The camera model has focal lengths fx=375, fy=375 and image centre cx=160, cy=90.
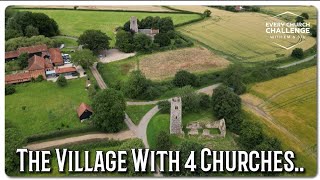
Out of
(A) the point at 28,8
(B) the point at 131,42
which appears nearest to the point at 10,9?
(A) the point at 28,8

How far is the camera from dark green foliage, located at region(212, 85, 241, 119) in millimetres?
28870

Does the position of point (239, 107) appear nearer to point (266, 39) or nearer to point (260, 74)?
point (260, 74)

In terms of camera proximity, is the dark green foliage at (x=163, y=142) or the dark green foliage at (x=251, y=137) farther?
the dark green foliage at (x=251, y=137)

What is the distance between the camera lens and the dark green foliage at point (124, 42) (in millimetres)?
42125

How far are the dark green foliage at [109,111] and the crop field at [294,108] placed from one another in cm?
1117

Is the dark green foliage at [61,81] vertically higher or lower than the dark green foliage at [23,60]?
lower

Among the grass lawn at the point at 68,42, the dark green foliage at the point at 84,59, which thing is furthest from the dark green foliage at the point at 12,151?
the grass lawn at the point at 68,42

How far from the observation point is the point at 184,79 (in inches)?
1351

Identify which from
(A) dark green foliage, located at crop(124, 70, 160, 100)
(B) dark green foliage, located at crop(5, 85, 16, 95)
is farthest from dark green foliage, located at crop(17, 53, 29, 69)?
(A) dark green foliage, located at crop(124, 70, 160, 100)

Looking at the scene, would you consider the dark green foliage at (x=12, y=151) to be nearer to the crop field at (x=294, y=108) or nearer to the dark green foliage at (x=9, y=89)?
the dark green foliage at (x=9, y=89)

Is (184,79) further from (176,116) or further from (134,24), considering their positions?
(134,24)

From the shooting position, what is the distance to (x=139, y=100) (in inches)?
1292

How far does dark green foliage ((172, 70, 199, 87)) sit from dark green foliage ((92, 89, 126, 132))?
773 centimetres

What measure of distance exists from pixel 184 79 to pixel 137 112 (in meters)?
6.07
